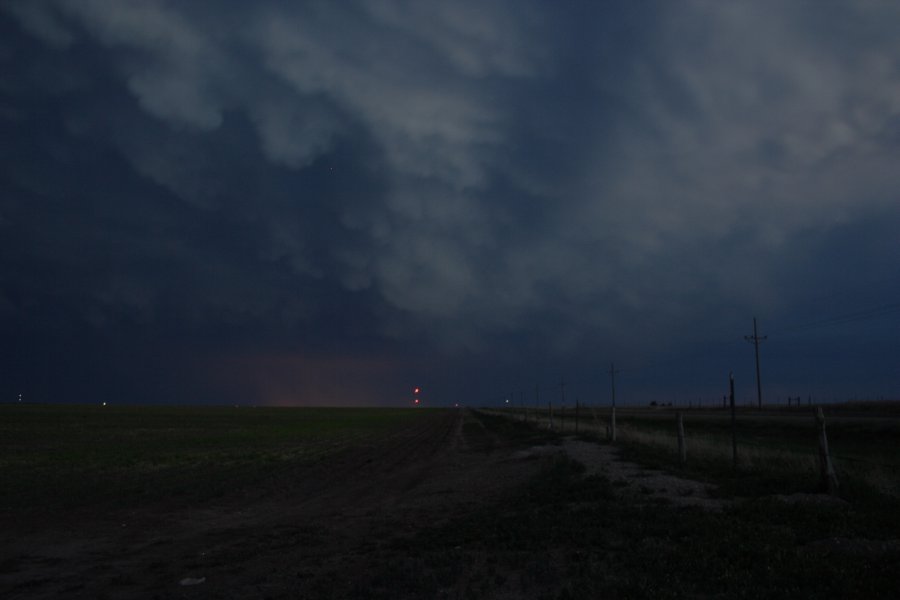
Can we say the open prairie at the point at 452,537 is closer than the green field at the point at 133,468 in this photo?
Yes

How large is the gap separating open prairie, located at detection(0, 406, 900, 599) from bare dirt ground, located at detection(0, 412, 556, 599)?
49 mm

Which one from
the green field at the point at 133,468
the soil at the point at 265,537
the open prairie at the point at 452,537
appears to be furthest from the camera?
the green field at the point at 133,468

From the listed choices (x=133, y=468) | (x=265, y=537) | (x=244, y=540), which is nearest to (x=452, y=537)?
(x=265, y=537)

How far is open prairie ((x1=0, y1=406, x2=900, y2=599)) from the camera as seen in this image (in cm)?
782

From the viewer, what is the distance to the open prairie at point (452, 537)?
7816 mm

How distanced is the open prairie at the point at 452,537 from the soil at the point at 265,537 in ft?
0.17

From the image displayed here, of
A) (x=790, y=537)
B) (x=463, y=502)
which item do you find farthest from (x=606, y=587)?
(x=463, y=502)

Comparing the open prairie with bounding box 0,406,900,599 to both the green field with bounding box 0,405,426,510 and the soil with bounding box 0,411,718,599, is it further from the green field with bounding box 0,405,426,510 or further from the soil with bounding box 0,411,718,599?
the green field with bounding box 0,405,426,510

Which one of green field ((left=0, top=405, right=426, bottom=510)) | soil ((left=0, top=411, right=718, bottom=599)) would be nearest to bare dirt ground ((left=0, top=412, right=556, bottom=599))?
soil ((left=0, top=411, right=718, bottom=599))

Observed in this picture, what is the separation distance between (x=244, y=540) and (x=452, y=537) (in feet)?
13.5

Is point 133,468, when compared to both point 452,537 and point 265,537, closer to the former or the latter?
point 265,537

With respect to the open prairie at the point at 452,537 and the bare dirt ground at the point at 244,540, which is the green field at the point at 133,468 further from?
the bare dirt ground at the point at 244,540

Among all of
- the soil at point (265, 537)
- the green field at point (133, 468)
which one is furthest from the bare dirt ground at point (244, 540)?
the green field at point (133, 468)

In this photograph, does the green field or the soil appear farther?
the green field
